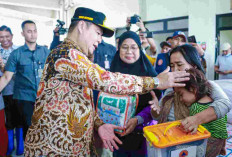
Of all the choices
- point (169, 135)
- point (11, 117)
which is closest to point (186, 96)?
point (169, 135)

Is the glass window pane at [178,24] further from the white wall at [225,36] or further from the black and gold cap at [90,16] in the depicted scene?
the black and gold cap at [90,16]

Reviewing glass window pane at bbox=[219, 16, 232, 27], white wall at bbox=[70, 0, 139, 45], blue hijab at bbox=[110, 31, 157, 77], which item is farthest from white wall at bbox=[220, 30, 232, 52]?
blue hijab at bbox=[110, 31, 157, 77]

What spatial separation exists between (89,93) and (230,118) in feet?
10.8

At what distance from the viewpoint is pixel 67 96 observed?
3.42 ft

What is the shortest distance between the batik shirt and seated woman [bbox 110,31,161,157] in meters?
0.57

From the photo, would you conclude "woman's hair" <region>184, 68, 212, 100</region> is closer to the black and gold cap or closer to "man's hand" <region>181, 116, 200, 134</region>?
"man's hand" <region>181, 116, 200, 134</region>

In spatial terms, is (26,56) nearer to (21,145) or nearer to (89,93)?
(21,145)

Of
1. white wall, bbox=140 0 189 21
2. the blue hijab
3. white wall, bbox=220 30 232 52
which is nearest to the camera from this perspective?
the blue hijab

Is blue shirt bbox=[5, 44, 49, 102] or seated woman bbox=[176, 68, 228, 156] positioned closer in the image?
seated woman bbox=[176, 68, 228, 156]

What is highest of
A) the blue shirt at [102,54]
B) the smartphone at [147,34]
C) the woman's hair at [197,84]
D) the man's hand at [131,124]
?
the smartphone at [147,34]

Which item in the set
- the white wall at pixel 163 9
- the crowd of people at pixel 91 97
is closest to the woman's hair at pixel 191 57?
the crowd of people at pixel 91 97

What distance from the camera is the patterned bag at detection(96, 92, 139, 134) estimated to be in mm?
1432

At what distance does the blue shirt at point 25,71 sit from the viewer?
8.53 feet

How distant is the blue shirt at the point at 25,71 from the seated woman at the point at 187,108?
1813 millimetres
